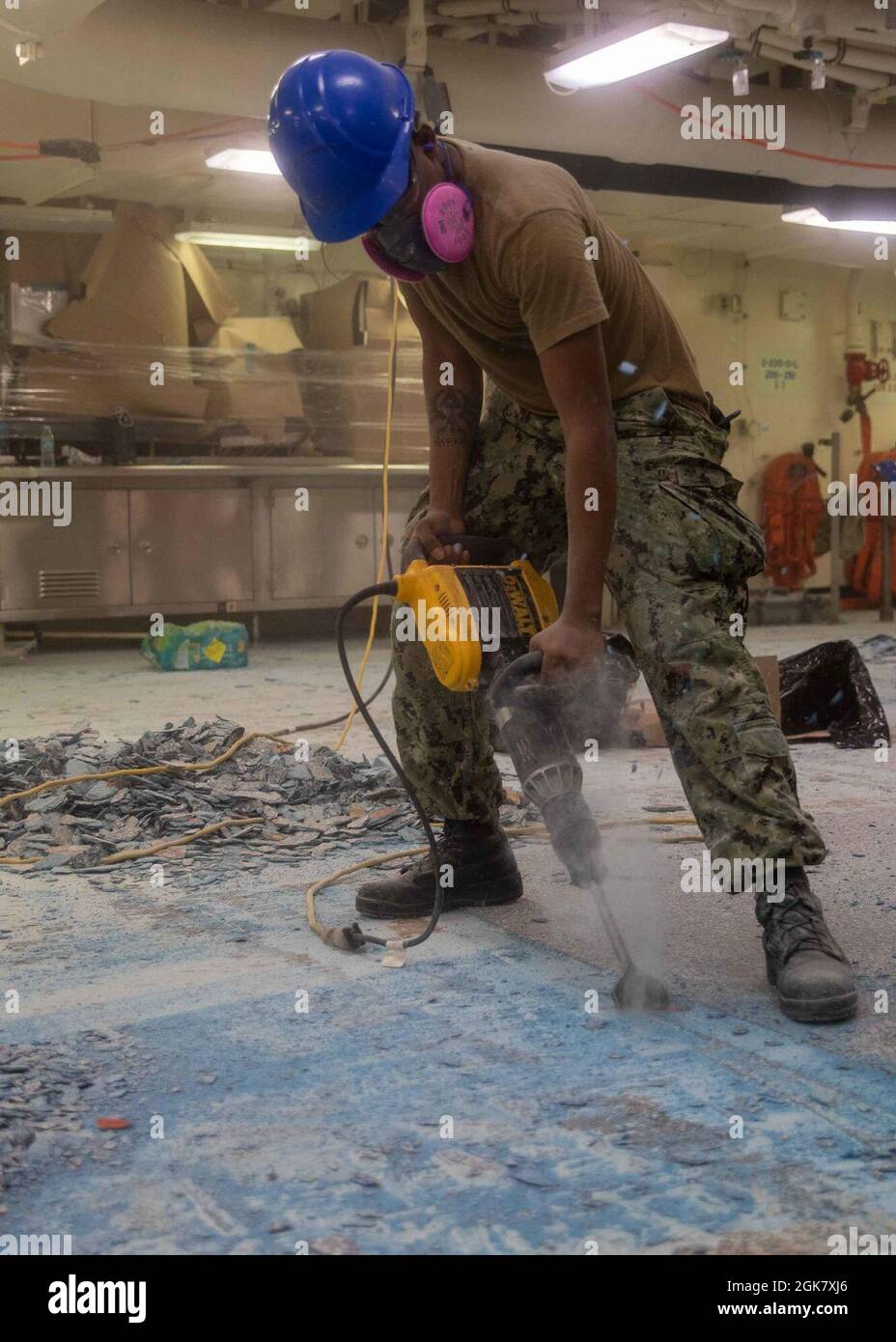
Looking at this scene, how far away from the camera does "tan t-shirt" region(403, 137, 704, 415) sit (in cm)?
192

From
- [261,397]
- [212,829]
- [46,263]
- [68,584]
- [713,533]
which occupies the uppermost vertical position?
[46,263]

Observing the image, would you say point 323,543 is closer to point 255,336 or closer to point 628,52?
point 255,336

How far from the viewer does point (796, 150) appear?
666 centimetres

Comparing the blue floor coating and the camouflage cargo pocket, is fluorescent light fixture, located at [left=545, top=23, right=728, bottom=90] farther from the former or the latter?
the blue floor coating

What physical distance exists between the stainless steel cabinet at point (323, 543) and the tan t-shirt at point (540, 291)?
18.4ft

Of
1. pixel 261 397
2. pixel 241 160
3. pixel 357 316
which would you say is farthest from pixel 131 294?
pixel 357 316

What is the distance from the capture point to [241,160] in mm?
6902

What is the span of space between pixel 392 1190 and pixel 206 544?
21.4 feet

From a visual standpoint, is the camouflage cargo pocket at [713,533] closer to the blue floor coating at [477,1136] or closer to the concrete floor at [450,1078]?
the concrete floor at [450,1078]

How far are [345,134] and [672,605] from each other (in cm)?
84

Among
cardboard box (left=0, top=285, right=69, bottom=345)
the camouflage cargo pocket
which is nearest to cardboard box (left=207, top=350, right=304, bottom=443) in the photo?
cardboard box (left=0, top=285, right=69, bottom=345)

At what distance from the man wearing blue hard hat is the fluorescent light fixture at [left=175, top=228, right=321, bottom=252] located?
624cm

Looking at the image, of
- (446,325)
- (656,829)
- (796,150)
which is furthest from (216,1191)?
(796,150)
